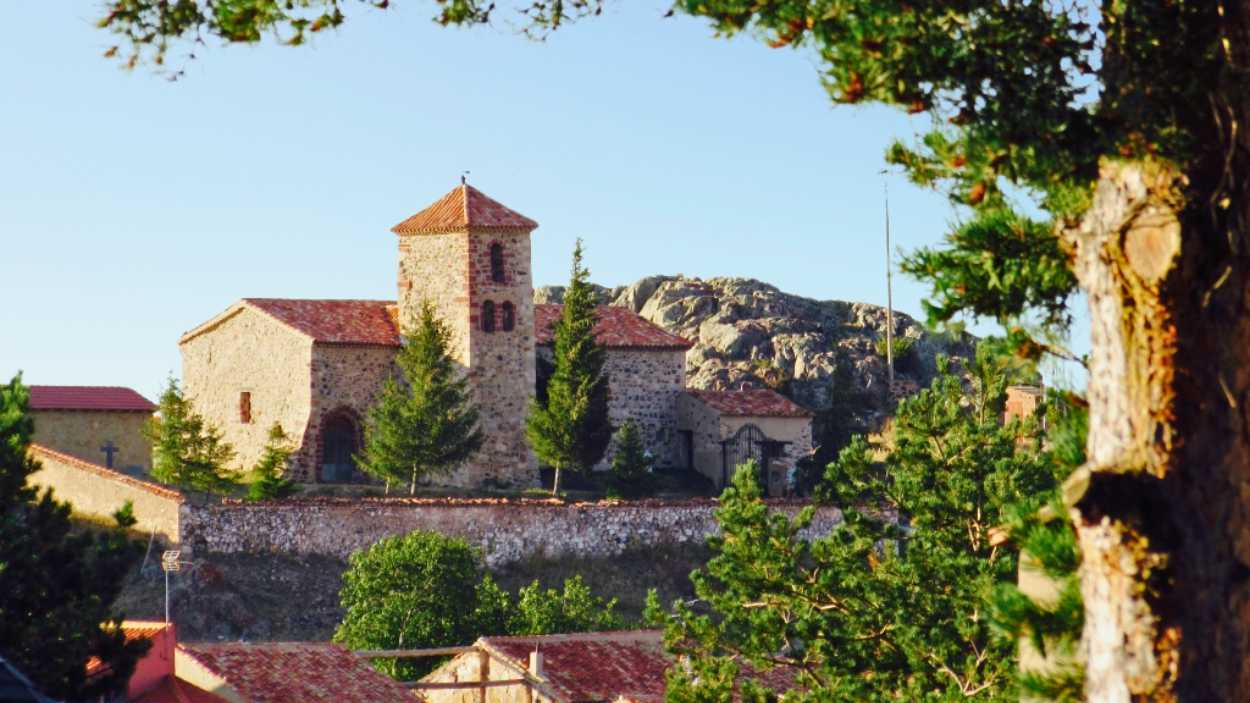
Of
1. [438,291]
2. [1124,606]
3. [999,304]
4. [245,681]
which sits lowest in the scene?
[245,681]

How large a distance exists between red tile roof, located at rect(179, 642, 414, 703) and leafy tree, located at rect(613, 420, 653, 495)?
22.0 meters

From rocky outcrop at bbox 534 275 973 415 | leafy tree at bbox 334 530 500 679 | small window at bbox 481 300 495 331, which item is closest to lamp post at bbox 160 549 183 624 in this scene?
leafy tree at bbox 334 530 500 679

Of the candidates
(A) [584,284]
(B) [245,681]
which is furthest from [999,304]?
(A) [584,284]

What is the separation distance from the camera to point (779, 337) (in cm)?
6950

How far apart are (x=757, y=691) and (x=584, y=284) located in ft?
118

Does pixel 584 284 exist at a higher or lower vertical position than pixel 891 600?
higher

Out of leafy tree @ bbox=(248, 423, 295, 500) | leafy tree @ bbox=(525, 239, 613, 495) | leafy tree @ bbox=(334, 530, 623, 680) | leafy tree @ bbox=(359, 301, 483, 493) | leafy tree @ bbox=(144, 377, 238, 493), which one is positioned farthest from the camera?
leafy tree @ bbox=(525, 239, 613, 495)

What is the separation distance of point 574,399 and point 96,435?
13293 millimetres

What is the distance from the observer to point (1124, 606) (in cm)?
610

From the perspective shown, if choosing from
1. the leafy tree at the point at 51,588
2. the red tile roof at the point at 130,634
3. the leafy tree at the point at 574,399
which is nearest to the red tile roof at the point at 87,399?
the leafy tree at the point at 574,399

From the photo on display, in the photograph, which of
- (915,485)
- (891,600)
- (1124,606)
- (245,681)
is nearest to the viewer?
(1124,606)

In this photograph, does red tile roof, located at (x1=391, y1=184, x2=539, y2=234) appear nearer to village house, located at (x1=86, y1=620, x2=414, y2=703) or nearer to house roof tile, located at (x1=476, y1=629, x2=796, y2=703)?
house roof tile, located at (x1=476, y1=629, x2=796, y2=703)

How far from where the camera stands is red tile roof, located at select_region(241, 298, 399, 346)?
177 feet

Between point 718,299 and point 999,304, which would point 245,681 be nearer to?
point 999,304
